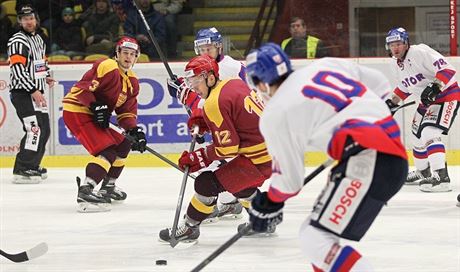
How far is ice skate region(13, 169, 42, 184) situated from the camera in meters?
7.67

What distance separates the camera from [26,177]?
7.67 meters

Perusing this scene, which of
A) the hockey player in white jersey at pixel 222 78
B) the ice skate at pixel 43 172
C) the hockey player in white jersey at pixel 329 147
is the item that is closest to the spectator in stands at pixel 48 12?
the ice skate at pixel 43 172

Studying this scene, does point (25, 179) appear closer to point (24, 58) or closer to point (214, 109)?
point (24, 58)

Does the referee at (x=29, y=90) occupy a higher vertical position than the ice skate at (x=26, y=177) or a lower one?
higher

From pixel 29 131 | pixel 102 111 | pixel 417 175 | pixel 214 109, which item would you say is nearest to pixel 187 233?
pixel 214 109

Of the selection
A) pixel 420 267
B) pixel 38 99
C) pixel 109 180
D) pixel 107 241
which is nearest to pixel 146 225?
pixel 107 241

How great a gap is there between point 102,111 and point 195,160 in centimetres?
122

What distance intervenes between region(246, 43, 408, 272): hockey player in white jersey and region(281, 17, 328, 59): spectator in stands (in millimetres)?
5518

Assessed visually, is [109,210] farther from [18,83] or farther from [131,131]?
[18,83]

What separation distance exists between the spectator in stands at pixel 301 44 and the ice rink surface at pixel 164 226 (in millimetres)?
1625

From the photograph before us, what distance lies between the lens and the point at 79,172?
823cm

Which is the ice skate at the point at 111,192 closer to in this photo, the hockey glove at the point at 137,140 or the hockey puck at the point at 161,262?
the hockey glove at the point at 137,140

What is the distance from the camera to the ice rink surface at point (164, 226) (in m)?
4.48

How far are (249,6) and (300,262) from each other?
4680 mm
